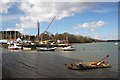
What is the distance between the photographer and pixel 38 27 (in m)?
108

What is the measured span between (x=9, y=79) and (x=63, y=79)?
667 centimetres

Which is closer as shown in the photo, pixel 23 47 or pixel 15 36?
pixel 23 47

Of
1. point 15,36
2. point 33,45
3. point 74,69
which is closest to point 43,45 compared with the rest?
point 33,45

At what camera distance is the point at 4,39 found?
441 ft

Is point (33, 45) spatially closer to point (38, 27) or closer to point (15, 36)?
point (38, 27)

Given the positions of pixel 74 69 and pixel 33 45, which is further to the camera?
pixel 33 45

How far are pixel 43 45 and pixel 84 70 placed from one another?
68664 millimetres

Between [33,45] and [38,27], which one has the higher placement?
[38,27]

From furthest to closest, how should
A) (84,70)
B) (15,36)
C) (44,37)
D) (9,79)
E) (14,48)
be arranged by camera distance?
(15,36) < (44,37) < (14,48) < (84,70) < (9,79)

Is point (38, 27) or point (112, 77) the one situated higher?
point (38, 27)

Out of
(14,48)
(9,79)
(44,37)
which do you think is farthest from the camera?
(44,37)

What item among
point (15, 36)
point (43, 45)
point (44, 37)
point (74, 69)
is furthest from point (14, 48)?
point (74, 69)

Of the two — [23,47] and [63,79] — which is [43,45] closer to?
[23,47]

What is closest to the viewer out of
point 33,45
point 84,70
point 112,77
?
point 112,77
